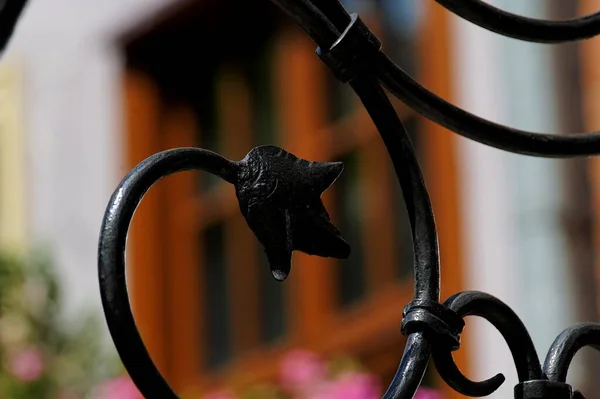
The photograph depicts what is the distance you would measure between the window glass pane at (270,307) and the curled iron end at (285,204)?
3.94 metres

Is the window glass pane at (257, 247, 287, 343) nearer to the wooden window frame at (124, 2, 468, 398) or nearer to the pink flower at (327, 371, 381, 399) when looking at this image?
the wooden window frame at (124, 2, 468, 398)

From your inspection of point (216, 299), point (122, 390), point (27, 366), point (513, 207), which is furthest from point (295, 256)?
point (122, 390)

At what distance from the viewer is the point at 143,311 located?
17.5 feet

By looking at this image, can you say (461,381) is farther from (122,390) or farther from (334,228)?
(122,390)

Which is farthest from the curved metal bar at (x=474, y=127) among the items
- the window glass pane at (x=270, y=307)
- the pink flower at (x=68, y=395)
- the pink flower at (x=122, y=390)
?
the window glass pane at (x=270, y=307)

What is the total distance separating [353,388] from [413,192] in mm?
1930

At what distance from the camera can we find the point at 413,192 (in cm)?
71

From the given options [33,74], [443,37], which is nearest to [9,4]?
[443,37]

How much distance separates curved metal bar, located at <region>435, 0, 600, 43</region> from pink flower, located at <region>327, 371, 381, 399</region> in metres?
1.78

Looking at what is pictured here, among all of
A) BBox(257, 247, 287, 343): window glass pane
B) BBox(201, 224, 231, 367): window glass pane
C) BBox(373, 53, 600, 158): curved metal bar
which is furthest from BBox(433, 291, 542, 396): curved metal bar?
BBox(201, 224, 231, 367): window glass pane

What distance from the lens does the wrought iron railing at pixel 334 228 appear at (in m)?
0.60

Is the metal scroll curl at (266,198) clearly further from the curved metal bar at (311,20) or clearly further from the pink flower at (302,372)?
the pink flower at (302,372)

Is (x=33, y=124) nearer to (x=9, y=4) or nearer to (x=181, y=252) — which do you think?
(x=181, y=252)

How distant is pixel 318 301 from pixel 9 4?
3.72 metres
